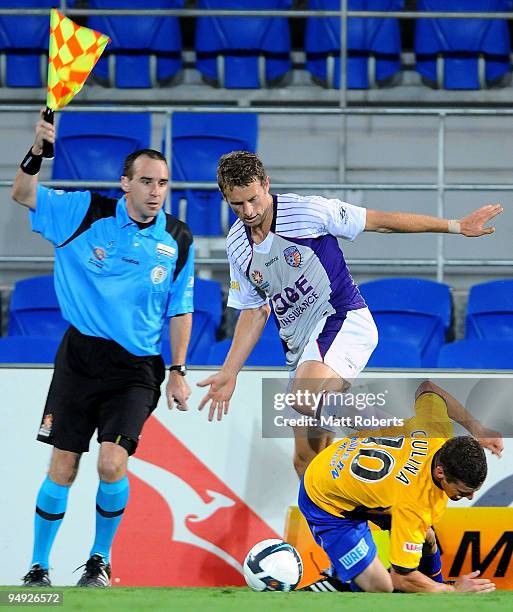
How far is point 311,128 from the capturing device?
35.2 ft

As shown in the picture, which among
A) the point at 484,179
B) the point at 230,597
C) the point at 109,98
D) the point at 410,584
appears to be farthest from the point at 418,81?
the point at 230,597

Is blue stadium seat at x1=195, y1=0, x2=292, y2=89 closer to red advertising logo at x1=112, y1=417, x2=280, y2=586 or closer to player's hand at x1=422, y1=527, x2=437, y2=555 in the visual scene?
red advertising logo at x1=112, y1=417, x2=280, y2=586

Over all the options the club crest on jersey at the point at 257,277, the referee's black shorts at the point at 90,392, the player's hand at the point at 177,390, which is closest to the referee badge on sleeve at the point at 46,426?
the referee's black shorts at the point at 90,392

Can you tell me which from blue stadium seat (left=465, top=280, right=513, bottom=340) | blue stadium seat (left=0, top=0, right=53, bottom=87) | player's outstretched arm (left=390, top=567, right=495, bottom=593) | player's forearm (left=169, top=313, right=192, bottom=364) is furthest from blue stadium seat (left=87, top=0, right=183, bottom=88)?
player's outstretched arm (left=390, top=567, right=495, bottom=593)

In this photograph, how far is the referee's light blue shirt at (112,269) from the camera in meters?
5.67

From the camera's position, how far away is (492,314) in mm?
8188

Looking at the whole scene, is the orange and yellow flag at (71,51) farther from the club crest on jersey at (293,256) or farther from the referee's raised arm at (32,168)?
the club crest on jersey at (293,256)

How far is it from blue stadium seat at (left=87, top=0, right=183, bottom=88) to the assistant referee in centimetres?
528

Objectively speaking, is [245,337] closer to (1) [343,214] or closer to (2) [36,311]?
(1) [343,214]

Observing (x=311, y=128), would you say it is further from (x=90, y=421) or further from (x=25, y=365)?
(x=90, y=421)

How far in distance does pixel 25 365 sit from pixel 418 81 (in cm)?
575

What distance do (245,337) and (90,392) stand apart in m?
0.85

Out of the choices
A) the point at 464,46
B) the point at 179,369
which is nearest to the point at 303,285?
the point at 179,369

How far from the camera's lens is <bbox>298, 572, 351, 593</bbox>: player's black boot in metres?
6.07
